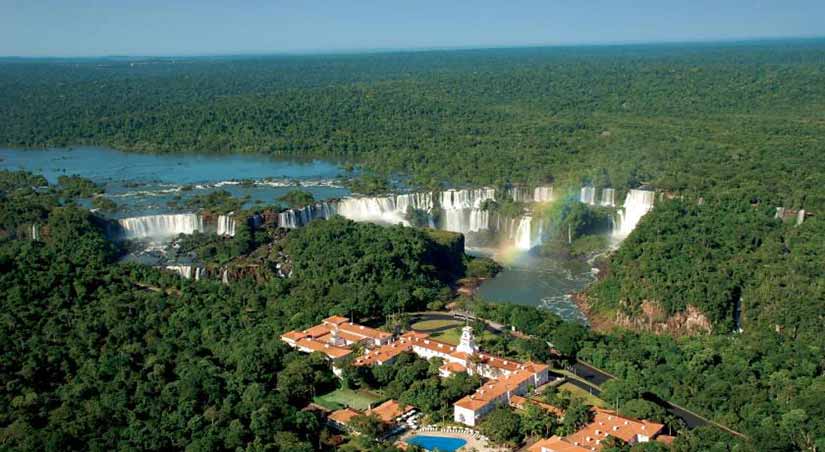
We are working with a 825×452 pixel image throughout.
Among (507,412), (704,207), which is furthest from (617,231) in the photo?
(507,412)

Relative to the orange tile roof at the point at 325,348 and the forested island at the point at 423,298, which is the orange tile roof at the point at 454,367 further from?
the orange tile roof at the point at 325,348

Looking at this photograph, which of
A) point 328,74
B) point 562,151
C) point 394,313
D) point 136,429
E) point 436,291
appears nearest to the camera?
point 136,429

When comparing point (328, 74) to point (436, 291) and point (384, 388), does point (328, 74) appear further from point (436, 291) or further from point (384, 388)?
point (384, 388)

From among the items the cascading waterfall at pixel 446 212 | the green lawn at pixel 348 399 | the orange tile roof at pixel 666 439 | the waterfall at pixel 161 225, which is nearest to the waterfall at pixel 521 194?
the cascading waterfall at pixel 446 212

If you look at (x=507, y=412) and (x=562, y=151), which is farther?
(x=562, y=151)

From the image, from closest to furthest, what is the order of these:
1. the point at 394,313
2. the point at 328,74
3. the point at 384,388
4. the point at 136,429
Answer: the point at 136,429 → the point at 384,388 → the point at 394,313 → the point at 328,74

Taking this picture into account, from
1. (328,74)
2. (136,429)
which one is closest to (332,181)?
(136,429)
